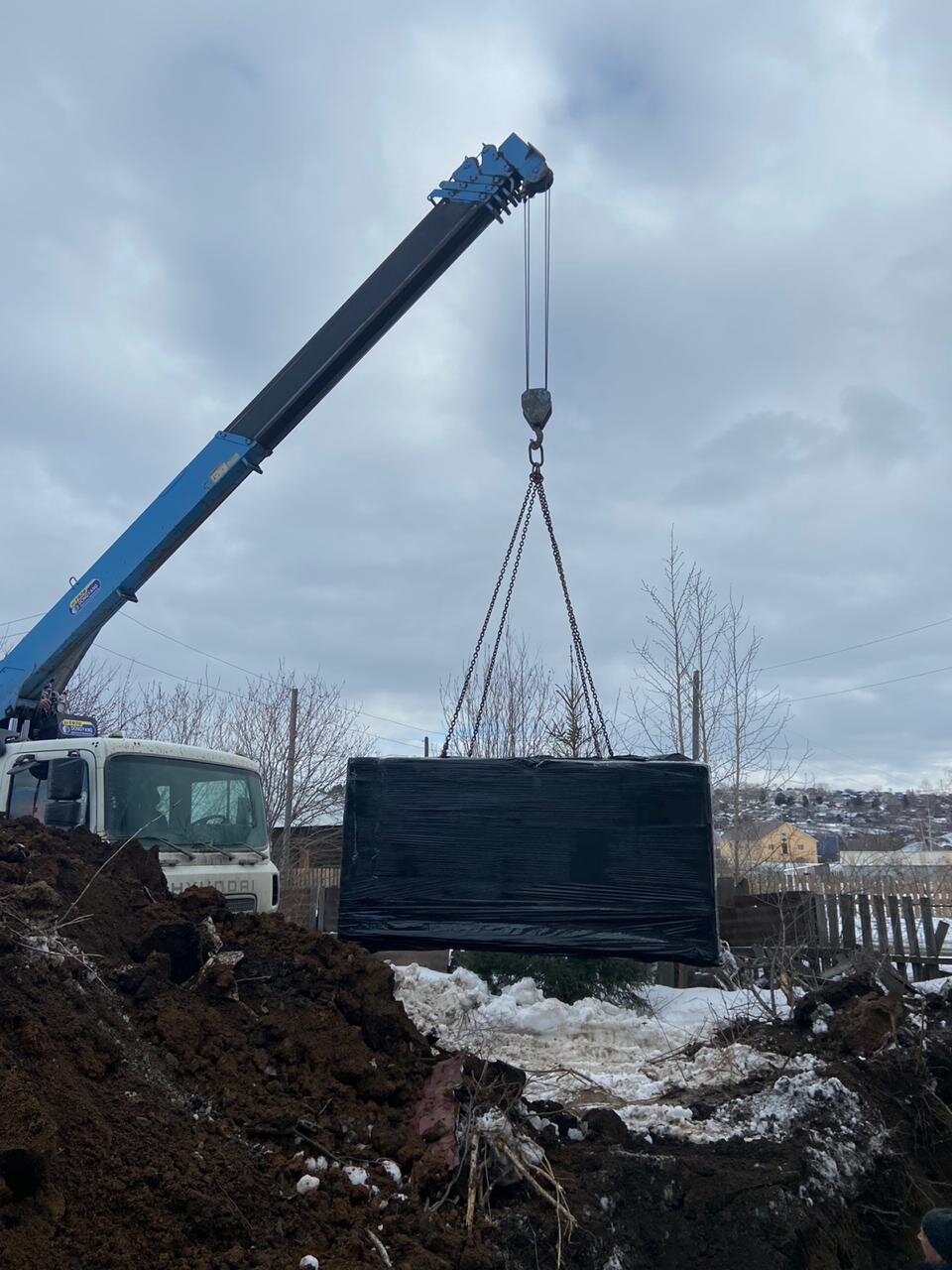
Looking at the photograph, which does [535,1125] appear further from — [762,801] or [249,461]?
[762,801]

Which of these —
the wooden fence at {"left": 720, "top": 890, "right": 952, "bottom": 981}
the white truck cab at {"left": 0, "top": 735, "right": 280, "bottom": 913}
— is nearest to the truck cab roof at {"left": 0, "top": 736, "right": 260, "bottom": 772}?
the white truck cab at {"left": 0, "top": 735, "right": 280, "bottom": 913}

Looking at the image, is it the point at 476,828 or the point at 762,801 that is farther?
the point at 762,801

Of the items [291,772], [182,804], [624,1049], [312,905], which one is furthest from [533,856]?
[291,772]

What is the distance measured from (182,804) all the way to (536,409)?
12.1 feet

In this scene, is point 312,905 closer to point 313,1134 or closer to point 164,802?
point 164,802

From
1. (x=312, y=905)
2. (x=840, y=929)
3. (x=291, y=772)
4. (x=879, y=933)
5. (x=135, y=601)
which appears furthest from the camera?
(x=291, y=772)

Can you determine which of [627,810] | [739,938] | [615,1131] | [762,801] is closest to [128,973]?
[615,1131]

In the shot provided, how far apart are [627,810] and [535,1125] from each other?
1.66m

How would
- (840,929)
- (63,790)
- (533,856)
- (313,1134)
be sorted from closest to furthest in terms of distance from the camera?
(313,1134) → (533,856) → (63,790) → (840,929)

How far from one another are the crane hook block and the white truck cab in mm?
3308

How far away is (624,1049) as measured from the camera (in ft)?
25.3

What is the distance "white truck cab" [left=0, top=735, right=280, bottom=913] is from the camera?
6520mm

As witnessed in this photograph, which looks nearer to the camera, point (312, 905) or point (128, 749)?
point (128, 749)

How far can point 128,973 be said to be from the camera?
4164 millimetres
